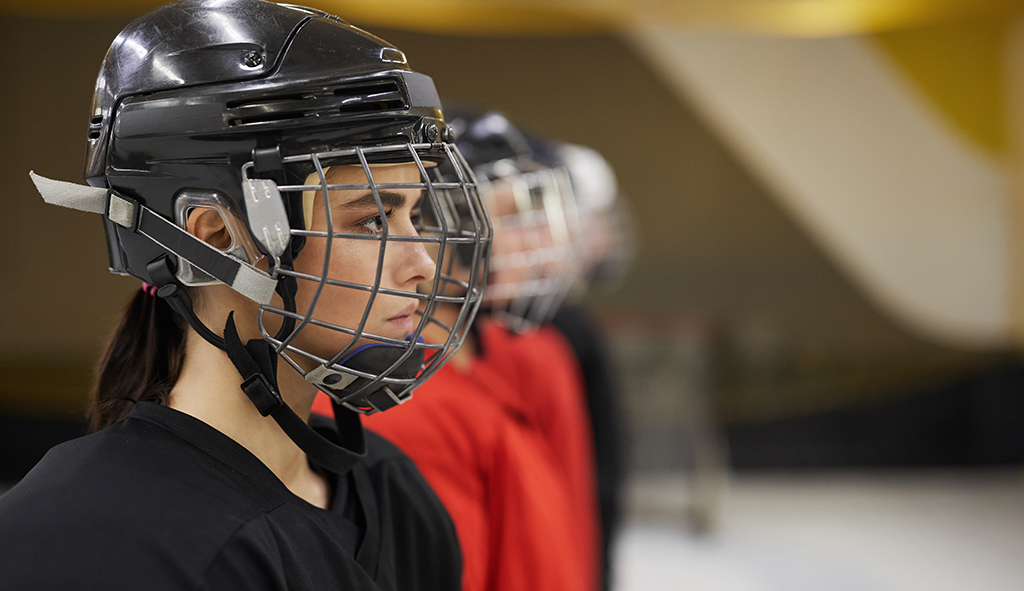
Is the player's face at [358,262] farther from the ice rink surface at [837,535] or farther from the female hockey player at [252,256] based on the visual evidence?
the ice rink surface at [837,535]

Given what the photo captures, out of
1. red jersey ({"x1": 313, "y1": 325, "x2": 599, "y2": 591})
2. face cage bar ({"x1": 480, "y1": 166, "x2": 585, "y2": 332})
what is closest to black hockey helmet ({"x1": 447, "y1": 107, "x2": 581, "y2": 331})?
face cage bar ({"x1": 480, "y1": 166, "x2": 585, "y2": 332})

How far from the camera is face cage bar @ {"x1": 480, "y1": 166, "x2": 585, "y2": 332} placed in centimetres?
177

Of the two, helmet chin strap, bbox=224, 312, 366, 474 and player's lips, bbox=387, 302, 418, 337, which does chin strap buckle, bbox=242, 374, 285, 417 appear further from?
player's lips, bbox=387, 302, 418, 337

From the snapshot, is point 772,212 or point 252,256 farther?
point 772,212

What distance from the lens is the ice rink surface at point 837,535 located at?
12.6 ft

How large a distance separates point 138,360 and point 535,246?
3.70ft

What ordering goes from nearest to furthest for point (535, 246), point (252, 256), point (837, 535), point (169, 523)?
point (169, 523), point (252, 256), point (535, 246), point (837, 535)

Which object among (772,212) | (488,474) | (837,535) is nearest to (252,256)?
(488,474)

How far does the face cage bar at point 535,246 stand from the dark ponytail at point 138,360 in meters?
0.87

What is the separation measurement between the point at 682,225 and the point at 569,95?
1208 mm

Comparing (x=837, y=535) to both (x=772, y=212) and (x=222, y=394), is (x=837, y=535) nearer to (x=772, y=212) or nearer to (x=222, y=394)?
(x=772, y=212)

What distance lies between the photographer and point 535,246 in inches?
73.7

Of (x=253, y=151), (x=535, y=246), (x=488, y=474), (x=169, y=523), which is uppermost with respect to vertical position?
(x=253, y=151)

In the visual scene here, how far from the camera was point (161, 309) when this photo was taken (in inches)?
34.1
